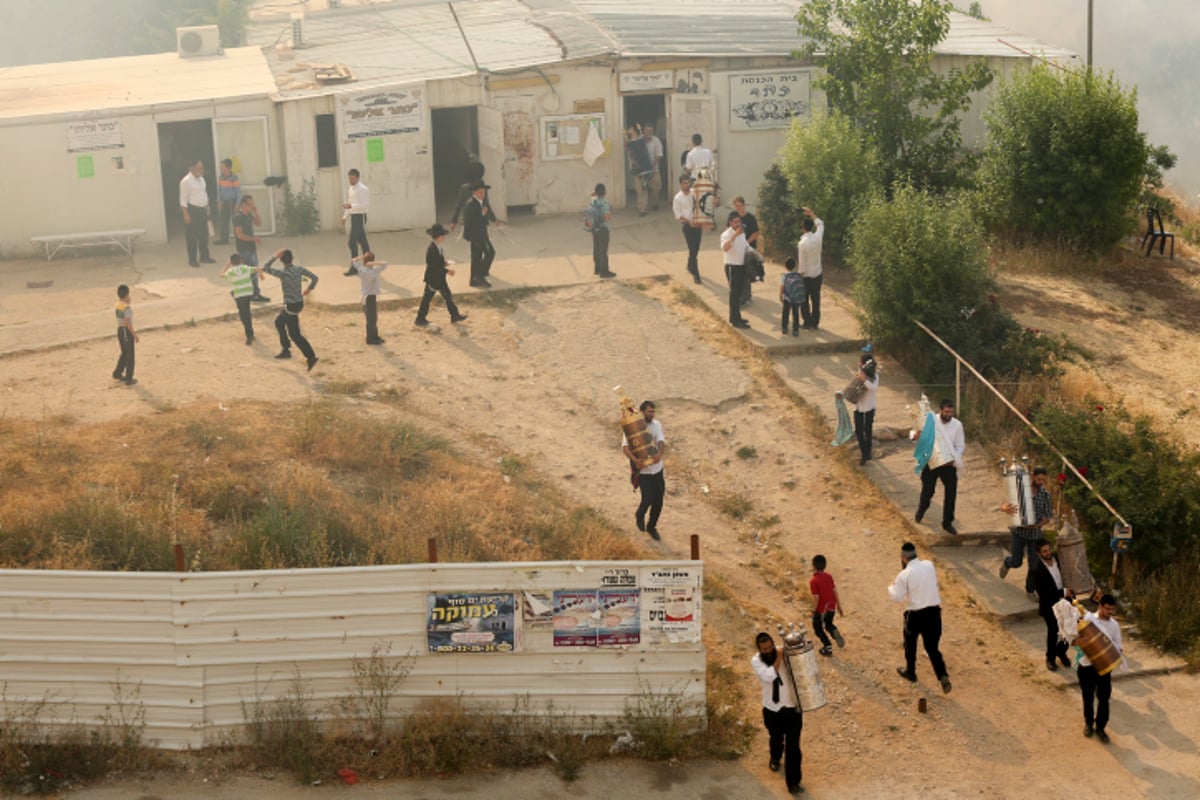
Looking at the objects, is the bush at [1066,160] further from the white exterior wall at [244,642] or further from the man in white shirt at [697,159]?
the white exterior wall at [244,642]

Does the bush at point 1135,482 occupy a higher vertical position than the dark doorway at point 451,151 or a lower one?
lower

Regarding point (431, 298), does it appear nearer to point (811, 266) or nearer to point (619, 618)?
point (811, 266)

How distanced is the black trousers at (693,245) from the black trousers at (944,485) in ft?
22.6

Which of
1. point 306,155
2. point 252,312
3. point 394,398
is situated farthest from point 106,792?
point 306,155

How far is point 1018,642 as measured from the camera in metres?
13.0

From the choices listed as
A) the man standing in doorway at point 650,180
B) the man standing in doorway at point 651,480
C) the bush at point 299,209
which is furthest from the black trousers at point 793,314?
the bush at point 299,209

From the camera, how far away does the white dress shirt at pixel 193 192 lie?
70.5 ft

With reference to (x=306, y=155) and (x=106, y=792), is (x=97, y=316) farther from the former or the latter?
(x=106, y=792)

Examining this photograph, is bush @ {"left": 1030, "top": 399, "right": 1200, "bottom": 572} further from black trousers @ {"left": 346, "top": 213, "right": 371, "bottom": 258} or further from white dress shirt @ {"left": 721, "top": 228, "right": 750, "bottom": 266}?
black trousers @ {"left": 346, "top": 213, "right": 371, "bottom": 258}

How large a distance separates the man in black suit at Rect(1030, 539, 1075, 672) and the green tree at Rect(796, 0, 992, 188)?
34.8 ft

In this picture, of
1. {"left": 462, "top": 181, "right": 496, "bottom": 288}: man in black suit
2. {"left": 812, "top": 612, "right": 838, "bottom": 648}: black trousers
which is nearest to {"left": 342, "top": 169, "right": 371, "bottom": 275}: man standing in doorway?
{"left": 462, "top": 181, "right": 496, "bottom": 288}: man in black suit

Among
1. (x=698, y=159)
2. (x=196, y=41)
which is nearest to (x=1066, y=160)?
(x=698, y=159)

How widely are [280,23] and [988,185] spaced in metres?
17.1

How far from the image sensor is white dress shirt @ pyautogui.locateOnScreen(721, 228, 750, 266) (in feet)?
60.3
